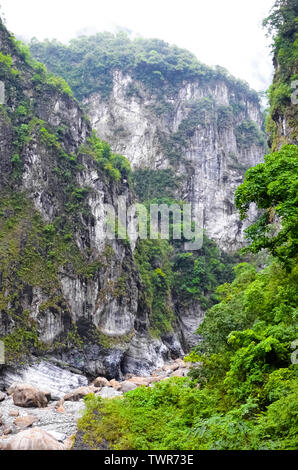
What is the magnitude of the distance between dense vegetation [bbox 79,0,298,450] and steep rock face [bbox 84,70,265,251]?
134 feet

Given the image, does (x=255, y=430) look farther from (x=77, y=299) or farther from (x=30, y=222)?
(x=30, y=222)

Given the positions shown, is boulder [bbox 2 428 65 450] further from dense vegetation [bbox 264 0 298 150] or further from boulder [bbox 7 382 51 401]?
dense vegetation [bbox 264 0 298 150]

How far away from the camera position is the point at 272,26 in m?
21.6

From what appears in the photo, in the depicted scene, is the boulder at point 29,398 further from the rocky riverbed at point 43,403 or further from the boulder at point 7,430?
the boulder at point 7,430

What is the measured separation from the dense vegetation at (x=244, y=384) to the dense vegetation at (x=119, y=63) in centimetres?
5481

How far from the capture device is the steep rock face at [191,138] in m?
55.6

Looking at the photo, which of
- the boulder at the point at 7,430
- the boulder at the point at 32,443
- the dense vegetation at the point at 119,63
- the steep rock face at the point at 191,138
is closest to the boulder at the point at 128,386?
the boulder at the point at 7,430

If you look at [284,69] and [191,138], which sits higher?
[191,138]

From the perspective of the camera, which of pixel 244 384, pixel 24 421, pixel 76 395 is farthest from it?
pixel 76 395

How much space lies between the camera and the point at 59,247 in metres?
26.7

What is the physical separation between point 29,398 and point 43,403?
91 centimetres

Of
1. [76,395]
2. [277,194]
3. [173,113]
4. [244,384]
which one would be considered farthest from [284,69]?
[173,113]

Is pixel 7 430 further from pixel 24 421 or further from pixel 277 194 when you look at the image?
pixel 277 194
